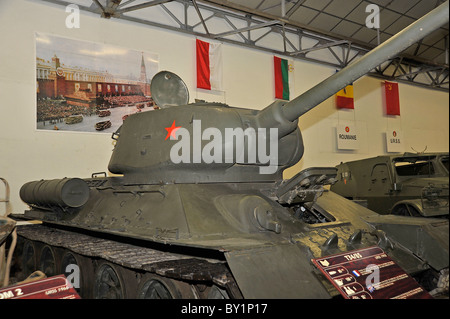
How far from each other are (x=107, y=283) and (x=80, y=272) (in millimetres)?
720

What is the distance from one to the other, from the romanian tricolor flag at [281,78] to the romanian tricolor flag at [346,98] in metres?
2.55

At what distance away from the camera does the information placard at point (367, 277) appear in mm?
3924

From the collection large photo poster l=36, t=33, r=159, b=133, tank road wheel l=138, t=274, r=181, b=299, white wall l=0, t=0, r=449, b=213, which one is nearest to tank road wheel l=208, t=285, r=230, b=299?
tank road wheel l=138, t=274, r=181, b=299

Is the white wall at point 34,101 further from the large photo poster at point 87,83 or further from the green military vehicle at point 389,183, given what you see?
the green military vehicle at point 389,183

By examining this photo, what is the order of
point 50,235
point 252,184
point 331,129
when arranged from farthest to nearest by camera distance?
point 331,129 → point 50,235 → point 252,184

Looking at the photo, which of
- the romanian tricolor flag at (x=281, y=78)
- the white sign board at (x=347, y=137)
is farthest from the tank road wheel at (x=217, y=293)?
the romanian tricolor flag at (x=281, y=78)

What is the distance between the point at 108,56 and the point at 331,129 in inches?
269

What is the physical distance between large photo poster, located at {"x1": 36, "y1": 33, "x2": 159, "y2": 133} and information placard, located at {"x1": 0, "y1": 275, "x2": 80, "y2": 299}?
6415 mm

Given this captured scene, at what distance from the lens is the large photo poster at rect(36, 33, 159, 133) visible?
9.83 meters

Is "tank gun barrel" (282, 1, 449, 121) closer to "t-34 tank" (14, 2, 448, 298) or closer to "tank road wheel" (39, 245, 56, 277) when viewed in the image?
"t-34 tank" (14, 2, 448, 298)
